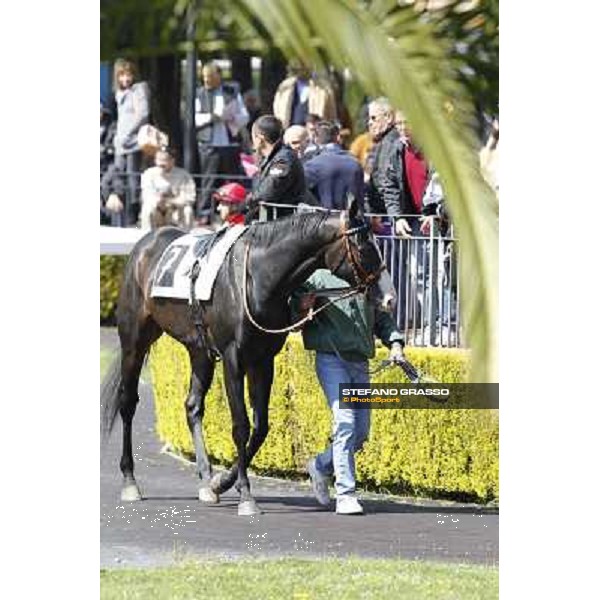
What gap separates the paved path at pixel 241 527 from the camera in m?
7.65

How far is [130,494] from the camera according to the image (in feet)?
25.7

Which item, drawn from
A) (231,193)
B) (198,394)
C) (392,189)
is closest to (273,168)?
(231,193)

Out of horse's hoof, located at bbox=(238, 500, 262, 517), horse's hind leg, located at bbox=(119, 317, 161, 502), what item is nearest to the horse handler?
horse's hoof, located at bbox=(238, 500, 262, 517)

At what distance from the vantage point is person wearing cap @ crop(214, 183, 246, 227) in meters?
7.48

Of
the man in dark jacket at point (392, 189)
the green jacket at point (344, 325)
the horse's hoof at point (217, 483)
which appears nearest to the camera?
the man in dark jacket at point (392, 189)

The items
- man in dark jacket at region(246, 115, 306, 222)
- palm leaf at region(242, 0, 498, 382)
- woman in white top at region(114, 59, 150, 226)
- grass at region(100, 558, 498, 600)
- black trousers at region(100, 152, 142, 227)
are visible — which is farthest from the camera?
man in dark jacket at region(246, 115, 306, 222)

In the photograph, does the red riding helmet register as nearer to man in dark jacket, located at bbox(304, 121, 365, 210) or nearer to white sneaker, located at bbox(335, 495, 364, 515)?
man in dark jacket, located at bbox(304, 121, 365, 210)

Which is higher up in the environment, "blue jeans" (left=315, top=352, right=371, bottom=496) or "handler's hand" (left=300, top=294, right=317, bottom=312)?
"handler's hand" (left=300, top=294, right=317, bottom=312)

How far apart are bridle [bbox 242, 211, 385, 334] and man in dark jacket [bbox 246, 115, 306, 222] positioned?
244 mm

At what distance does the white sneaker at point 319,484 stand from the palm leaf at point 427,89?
496 centimetres

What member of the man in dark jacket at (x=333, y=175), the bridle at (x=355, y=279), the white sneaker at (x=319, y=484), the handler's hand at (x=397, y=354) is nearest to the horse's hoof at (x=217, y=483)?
the white sneaker at (x=319, y=484)

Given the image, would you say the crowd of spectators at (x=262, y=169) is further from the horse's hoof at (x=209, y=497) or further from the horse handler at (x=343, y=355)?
the horse's hoof at (x=209, y=497)
